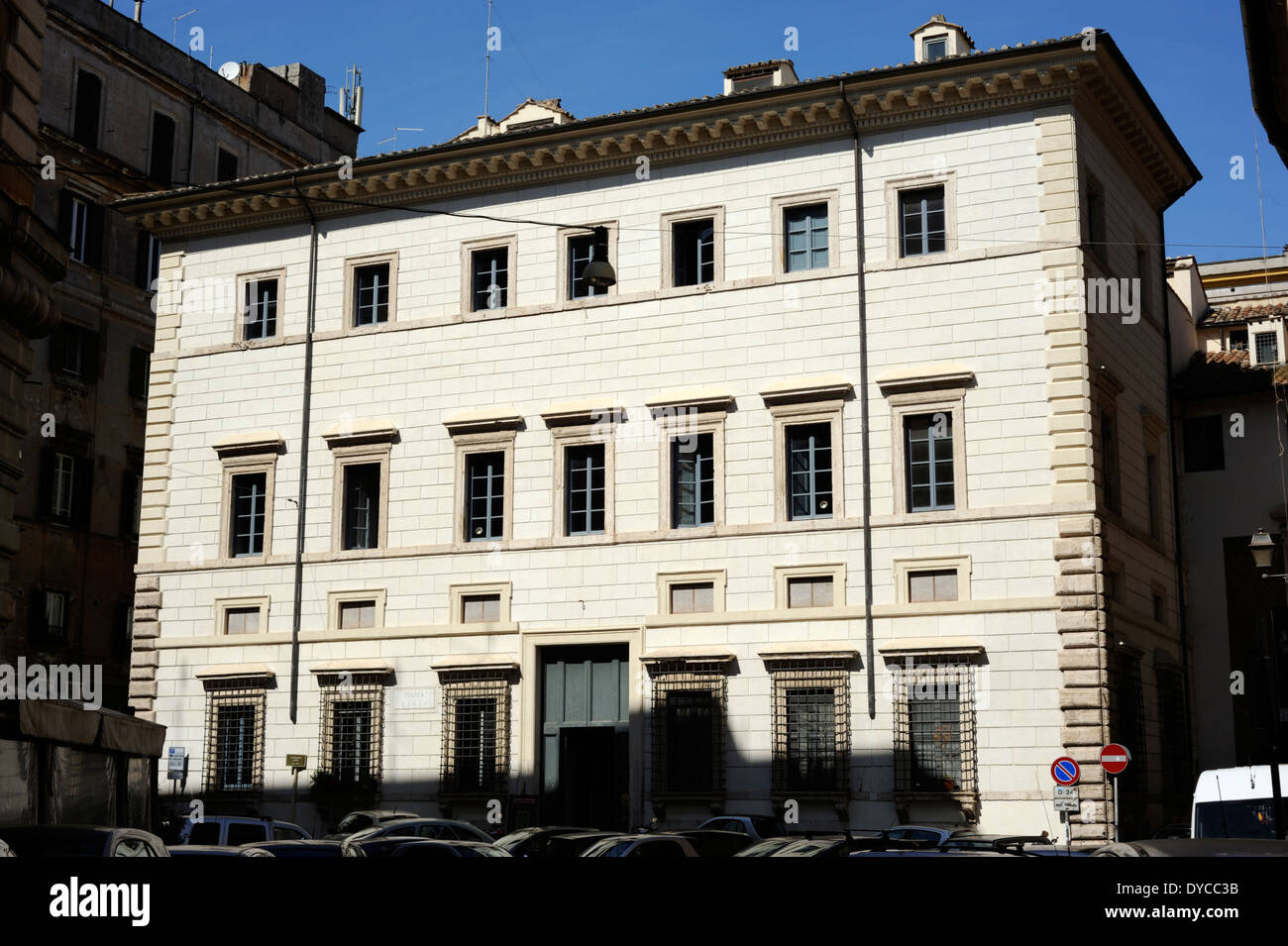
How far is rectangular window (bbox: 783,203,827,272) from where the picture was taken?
31594mm

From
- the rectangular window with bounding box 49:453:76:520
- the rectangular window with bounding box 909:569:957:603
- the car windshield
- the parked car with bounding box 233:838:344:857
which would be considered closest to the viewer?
the parked car with bounding box 233:838:344:857

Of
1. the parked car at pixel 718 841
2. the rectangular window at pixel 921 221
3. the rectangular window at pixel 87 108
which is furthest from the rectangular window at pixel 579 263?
the rectangular window at pixel 87 108

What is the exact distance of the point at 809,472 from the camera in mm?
30812

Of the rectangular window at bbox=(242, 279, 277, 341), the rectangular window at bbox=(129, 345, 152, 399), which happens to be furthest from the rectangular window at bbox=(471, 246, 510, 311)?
the rectangular window at bbox=(129, 345, 152, 399)

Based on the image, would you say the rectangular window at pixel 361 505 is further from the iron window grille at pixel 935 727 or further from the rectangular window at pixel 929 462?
the iron window grille at pixel 935 727

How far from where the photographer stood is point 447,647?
3300cm

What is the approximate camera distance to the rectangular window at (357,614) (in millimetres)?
34031

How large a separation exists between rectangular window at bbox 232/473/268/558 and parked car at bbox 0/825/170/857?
75.6 feet

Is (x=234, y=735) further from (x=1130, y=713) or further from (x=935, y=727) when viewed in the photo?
(x=1130, y=713)

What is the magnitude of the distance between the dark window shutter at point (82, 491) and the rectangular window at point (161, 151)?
9232mm

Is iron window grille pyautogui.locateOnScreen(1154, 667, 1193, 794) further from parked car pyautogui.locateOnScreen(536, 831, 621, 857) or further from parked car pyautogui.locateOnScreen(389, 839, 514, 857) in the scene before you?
parked car pyautogui.locateOnScreen(389, 839, 514, 857)

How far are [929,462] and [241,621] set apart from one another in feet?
52.0

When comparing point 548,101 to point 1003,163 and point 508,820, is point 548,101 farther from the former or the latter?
point 508,820
